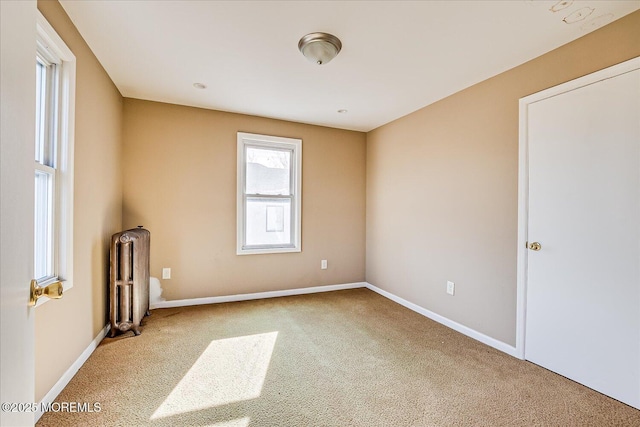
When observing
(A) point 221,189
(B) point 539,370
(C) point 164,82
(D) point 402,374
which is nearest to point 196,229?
(A) point 221,189

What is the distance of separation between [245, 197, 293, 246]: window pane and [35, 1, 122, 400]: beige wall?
4.98 ft

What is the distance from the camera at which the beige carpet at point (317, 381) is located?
5.49 feet

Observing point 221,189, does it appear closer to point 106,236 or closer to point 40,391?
point 106,236

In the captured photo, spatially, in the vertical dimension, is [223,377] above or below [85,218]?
below

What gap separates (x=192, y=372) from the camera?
83.1 inches

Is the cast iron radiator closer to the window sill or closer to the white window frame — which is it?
the white window frame

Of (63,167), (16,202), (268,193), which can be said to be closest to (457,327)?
(268,193)

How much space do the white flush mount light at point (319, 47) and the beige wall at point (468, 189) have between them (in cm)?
152

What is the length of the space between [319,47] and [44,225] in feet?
7.13

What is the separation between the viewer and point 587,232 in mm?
2006

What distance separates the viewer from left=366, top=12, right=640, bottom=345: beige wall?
222cm

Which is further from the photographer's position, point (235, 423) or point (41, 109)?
point (41, 109)

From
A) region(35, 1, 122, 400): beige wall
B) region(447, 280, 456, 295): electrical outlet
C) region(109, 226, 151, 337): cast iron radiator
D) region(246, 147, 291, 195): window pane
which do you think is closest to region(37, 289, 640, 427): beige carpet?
region(109, 226, 151, 337): cast iron radiator

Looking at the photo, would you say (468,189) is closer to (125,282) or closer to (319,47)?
(319,47)
